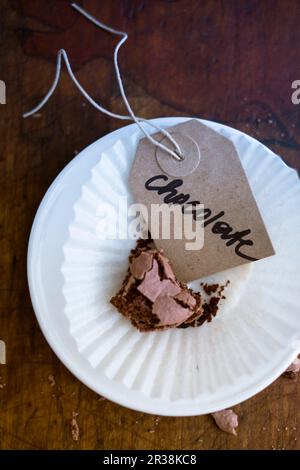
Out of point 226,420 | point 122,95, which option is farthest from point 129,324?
point 122,95

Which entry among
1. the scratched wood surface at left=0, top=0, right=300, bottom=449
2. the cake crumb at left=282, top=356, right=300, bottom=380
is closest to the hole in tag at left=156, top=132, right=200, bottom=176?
the scratched wood surface at left=0, top=0, right=300, bottom=449

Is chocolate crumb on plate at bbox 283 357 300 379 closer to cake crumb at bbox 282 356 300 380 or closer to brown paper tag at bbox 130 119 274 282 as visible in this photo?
cake crumb at bbox 282 356 300 380

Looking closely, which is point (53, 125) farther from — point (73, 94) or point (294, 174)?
point (294, 174)

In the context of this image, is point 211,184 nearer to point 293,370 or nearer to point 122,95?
point 122,95

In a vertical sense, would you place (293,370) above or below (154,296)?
below

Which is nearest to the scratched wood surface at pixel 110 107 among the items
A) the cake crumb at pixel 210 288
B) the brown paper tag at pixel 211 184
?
the brown paper tag at pixel 211 184

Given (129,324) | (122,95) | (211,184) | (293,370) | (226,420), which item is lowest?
(226,420)
